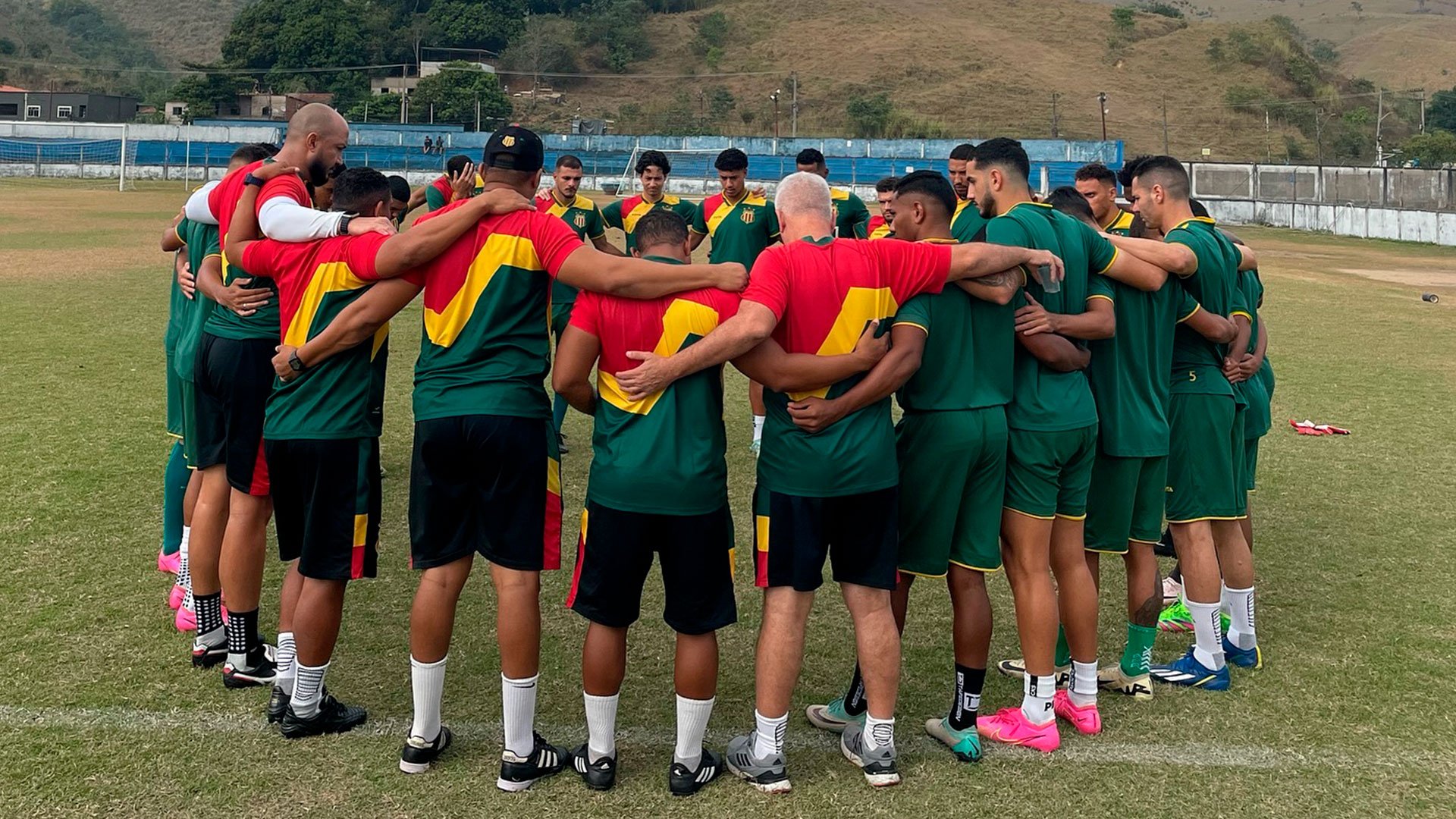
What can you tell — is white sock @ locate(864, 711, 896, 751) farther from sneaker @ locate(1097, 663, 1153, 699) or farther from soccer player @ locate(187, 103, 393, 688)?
soccer player @ locate(187, 103, 393, 688)

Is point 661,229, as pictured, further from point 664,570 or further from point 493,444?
point 664,570

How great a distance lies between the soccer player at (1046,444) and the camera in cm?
490

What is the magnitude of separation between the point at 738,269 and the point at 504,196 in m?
0.97

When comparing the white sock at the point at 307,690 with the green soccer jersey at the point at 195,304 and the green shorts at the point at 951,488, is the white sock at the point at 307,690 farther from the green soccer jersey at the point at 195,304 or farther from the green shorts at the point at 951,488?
the green shorts at the point at 951,488

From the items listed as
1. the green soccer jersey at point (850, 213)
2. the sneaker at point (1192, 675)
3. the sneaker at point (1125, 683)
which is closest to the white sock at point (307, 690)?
the sneaker at point (1125, 683)

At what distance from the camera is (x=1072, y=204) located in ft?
18.3

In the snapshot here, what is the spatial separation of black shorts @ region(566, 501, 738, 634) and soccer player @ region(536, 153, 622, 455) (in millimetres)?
5527

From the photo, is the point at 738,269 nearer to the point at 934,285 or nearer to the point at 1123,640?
the point at 934,285

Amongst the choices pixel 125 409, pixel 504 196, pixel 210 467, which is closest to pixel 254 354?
pixel 210 467

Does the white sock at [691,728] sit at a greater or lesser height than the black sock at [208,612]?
lesser

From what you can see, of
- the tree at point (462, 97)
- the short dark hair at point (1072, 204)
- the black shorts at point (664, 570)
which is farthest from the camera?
the tree at point (462, 97)

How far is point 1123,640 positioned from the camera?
6156 millimetres

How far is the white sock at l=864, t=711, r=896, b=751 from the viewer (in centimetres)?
456

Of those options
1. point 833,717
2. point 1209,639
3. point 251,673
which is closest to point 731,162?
point 1209,639
